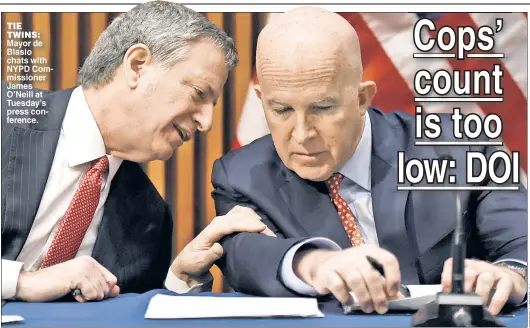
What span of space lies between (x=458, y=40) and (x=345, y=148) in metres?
0.48

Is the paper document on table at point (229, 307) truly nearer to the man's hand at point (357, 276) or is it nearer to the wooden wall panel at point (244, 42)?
the man's hand at point (357, 276)

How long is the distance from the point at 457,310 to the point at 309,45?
2.79 feet

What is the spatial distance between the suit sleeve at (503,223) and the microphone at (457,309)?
39 cm

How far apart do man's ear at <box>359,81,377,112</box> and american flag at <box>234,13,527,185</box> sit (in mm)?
24

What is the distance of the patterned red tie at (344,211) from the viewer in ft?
8.26

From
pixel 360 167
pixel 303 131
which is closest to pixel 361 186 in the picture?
pixel 360 167

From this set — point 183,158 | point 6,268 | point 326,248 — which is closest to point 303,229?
point 326,248

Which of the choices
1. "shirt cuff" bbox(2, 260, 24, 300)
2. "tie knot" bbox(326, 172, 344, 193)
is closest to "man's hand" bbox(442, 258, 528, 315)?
"tie knot" bbox(326, 172, 344, 193)

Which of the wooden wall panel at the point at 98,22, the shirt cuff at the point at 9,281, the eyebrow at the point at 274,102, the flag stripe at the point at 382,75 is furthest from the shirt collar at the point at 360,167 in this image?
the shirt cuff at the point at 9,281

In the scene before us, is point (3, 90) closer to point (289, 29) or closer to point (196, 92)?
point (196, 92)

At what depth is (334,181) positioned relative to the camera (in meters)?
2.57

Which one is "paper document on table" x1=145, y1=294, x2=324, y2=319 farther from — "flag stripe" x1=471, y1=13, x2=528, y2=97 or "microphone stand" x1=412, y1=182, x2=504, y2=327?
"flag stripe" x1=471, y1=13, x2=528, y2=97

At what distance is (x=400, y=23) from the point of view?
8.63ft

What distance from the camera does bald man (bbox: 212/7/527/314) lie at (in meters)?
2.43
